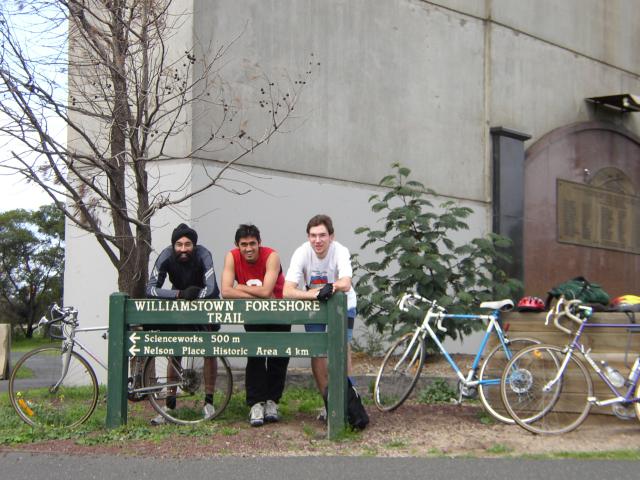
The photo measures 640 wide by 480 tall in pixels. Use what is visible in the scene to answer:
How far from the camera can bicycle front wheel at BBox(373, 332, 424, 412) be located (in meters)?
7.80

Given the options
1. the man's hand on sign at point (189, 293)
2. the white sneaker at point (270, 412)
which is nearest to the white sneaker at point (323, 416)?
the white sneaker at point (270, 412)

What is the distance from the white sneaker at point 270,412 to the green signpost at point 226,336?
26.2 inches

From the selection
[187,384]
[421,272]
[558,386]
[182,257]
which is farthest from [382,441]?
[421,272]

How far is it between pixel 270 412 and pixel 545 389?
2271mm

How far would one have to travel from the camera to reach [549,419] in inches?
277

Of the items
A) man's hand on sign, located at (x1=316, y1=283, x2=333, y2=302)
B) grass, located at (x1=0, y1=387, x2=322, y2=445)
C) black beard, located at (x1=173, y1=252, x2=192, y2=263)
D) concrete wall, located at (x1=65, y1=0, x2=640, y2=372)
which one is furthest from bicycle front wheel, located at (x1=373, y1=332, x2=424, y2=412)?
concrete wall, located at (x1=65, y1=0, x2=640, y2=372)

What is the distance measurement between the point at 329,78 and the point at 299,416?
522 centimetres

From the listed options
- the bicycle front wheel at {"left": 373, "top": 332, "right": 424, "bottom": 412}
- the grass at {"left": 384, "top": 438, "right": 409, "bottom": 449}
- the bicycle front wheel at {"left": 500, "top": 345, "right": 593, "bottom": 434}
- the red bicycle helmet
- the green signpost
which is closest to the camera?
the grass at {"left": 384, "top": 438, "right": 409, "bottom": 449}

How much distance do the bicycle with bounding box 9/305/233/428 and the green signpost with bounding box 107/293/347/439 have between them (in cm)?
27

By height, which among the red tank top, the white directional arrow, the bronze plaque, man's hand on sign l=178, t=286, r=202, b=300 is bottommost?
the white directional arrow

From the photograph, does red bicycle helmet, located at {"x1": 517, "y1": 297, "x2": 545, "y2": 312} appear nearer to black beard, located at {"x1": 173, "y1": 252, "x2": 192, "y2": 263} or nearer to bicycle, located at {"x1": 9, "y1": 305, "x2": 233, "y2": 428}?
bicycle, located at {"x1": 9, "y1": 305, "x2": 233, "y2": 428}

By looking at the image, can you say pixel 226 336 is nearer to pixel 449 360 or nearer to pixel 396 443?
pixel 396 443

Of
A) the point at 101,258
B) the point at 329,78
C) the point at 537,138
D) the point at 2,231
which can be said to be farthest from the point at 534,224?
the point at 2,231

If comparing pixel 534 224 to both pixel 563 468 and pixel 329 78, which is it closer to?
pixel 329 78
